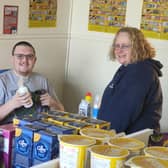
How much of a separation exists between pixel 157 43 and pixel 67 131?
77.4 inches

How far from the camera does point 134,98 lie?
2029mm

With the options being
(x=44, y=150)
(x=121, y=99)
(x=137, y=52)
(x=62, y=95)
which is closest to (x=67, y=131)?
(x=44, y=150)

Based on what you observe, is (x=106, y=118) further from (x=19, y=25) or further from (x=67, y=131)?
(x=19, y=25)

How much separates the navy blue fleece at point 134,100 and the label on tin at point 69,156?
876 mm

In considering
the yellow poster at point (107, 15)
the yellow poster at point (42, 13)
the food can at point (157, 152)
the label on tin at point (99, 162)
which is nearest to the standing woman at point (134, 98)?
the food can at point (157, 152)

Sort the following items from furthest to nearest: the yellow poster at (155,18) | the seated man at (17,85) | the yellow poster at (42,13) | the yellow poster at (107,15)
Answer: the yellow poster at (107,15), the yellow poster at (42,13), the yellow poster at (155,18), the seated man at (17,85)

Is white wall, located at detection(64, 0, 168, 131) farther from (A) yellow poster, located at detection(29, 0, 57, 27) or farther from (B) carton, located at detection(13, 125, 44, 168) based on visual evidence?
(B) carton, located at detection(13, 125, 44, 168)

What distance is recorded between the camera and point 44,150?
1279mm

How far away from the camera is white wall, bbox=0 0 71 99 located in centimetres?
304

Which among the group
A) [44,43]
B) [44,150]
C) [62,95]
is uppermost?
[44,43]

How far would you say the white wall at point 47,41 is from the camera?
9.96ft

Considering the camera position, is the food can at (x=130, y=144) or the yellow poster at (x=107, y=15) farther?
the yellow poster at (x=107, y=15)

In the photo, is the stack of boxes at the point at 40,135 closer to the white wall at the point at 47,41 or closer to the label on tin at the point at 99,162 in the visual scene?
the label on tin at the point at 99,162

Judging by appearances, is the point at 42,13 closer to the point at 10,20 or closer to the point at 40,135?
the point at 10,20
